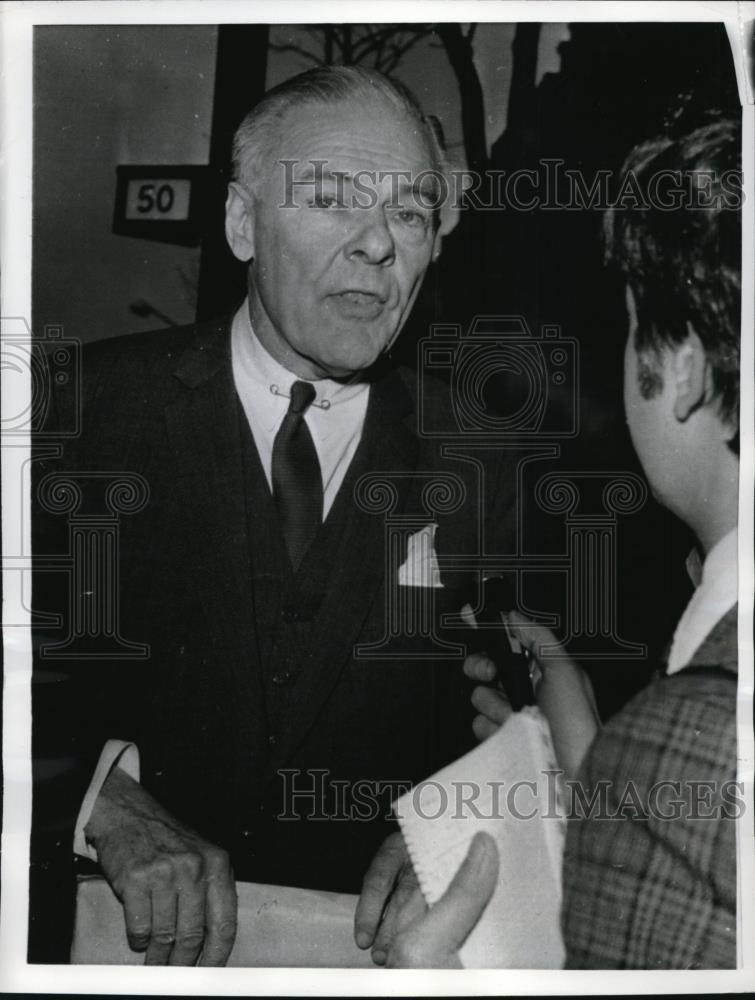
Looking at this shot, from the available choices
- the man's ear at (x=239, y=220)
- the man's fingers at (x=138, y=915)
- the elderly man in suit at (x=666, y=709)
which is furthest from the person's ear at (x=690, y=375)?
the man's fingers at (x=138, y=915)

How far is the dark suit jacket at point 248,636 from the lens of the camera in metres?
1.73

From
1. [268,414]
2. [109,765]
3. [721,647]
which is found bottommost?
[109,765]

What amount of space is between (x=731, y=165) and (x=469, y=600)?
88 cm

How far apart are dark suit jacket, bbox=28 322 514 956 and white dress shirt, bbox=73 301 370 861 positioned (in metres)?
0.02

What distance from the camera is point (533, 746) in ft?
5.72

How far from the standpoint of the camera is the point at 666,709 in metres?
1.74

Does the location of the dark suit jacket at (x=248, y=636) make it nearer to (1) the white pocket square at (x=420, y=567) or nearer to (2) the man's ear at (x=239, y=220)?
(1) the white pocket square at (x=420, y=567)

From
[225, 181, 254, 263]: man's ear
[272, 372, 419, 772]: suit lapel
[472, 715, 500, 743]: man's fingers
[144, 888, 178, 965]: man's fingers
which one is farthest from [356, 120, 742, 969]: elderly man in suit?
[225, 181, 254, 263]: man's ear

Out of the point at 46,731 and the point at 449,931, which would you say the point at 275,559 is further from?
the point at 449,931

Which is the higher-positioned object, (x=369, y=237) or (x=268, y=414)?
(x=369, y=237)

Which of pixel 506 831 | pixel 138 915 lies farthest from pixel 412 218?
pixel 138 915

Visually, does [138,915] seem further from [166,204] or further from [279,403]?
[166,204]

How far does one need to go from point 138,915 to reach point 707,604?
43.9 inches

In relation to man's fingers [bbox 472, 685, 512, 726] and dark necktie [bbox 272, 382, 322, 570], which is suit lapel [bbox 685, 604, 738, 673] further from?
dark necktie [bbox 272, 382, 322, 570]
